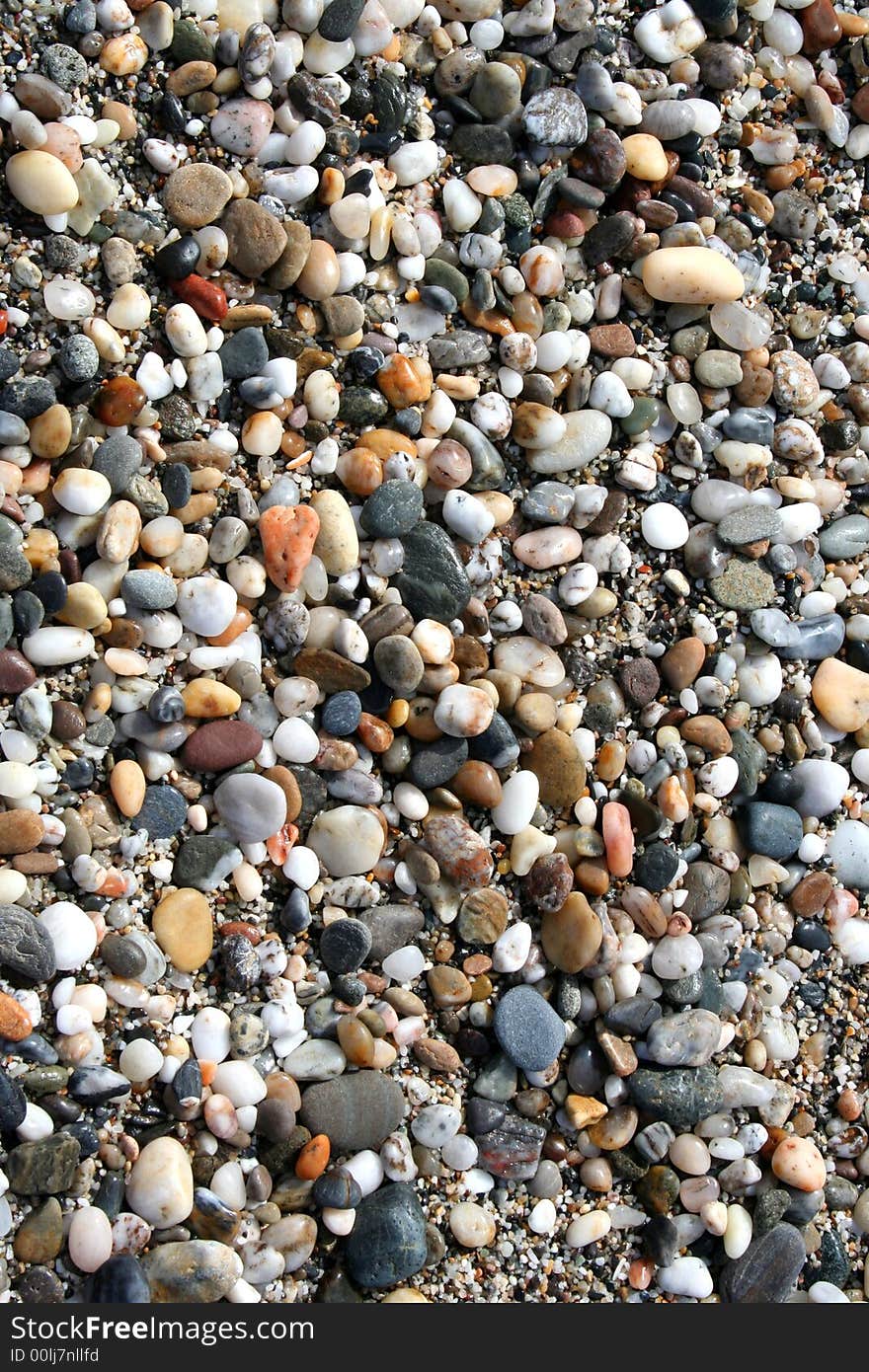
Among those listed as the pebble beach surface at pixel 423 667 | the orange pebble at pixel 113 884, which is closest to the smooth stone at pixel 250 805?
the pebble beach surface at pixel 423 667

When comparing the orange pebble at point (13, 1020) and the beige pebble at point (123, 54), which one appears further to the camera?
the beige pebble at point (123, 54)

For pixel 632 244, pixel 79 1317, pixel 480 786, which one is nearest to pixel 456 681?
pixel 480 786

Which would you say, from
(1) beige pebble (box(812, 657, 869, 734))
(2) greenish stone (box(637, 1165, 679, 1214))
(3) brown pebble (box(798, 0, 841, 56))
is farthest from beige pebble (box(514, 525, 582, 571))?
(3) brown pebble (box(798, 0, 841, 56))

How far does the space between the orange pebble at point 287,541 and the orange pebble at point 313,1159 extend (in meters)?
0.56

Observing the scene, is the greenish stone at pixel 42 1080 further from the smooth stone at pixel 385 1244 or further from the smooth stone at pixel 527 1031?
the smooth stone at pixel 527 1031

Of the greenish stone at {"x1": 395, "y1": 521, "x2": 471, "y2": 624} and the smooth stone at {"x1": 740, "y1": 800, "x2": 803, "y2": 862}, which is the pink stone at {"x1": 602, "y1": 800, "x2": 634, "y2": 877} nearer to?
the smooth stone at {"x1": 740, "y1": 800, "x2": 803, "y2": 862}

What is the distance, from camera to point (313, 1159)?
1254 millimetres

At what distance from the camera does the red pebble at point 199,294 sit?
4.43 ft

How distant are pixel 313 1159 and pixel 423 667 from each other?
505 mm

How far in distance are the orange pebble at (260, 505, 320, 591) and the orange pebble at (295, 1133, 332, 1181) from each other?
0.56 m

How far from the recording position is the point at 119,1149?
1205 millimetres

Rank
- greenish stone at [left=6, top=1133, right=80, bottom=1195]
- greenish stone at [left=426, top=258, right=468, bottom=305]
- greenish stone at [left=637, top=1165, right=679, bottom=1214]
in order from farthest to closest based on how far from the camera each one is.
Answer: greenish stone at [left=426, top=258, right=468, bottom=305] < greenish stone at [left=637, top=1165, right=679, bottom=1214] < greenish stone at [left=6, top=1133, right=80, bottom=1195]

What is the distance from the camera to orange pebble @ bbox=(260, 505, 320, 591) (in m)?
1.34

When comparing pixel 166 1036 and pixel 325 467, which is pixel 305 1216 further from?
pixel 325 467
